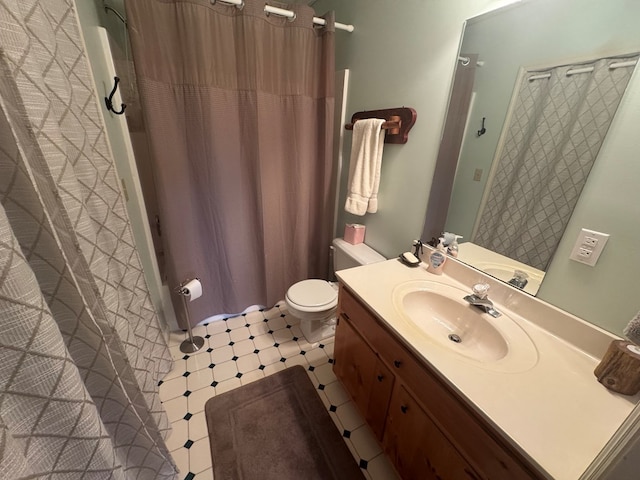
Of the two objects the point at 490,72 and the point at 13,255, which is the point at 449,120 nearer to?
the point at 490,72

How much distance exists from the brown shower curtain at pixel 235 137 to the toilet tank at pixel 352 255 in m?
0.28

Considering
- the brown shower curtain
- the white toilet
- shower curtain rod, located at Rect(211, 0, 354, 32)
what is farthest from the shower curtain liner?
the white toilet

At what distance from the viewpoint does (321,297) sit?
1.66 meters

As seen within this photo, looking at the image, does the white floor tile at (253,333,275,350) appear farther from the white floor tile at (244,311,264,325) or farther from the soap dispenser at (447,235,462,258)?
the soap dispenser at (447,235,462,258)

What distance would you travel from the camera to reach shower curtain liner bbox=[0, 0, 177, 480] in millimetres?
474

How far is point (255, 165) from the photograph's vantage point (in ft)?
5.43

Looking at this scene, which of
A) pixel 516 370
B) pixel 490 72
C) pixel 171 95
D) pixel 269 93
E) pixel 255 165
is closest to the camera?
pixel 516 370

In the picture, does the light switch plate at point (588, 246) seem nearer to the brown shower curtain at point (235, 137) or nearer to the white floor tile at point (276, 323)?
the brown shower curtain at point (235, 137)

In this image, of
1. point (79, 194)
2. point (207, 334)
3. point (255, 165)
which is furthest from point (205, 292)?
point (79, 194)

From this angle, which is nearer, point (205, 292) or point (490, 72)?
point (490, 72)

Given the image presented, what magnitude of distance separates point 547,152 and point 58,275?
1.58 metres

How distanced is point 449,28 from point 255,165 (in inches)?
49.0

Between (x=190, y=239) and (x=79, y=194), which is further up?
(x=79, y=194)

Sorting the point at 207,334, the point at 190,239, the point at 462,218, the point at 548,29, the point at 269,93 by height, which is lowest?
the point at 207,334
